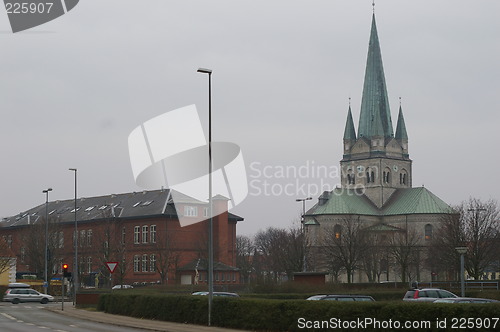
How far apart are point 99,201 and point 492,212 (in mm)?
58792

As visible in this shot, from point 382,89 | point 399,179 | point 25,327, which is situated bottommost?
point 25,327

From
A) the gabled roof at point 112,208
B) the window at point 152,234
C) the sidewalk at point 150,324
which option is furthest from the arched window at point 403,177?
the sidewalk at point 150,324

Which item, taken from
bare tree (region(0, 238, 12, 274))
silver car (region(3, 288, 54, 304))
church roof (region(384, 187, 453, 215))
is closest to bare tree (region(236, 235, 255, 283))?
church roof (region(384, 187, 453, 215))

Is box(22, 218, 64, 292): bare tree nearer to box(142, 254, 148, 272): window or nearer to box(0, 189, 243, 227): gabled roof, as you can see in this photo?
box(0, 189, 243, 227): gabled roof

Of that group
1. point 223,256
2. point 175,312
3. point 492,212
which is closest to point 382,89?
point 223,256

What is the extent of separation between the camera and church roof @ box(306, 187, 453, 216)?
145 metres

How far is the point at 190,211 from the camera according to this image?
103875 millimetres

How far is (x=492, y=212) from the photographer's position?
8075cm

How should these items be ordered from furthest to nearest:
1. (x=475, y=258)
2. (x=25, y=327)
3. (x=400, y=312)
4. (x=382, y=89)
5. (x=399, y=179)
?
(x=399, y=179), (x=382, y=89), (x=475, y=258), (x=25, y=327), (x=400, y=312)

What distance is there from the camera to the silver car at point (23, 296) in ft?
213

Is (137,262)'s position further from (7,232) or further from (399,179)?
(399,179)

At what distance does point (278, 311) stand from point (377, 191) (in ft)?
429

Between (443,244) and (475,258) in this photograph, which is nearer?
(475,258)

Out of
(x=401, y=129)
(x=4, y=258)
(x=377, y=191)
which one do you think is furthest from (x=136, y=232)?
(x=401, y=129)
